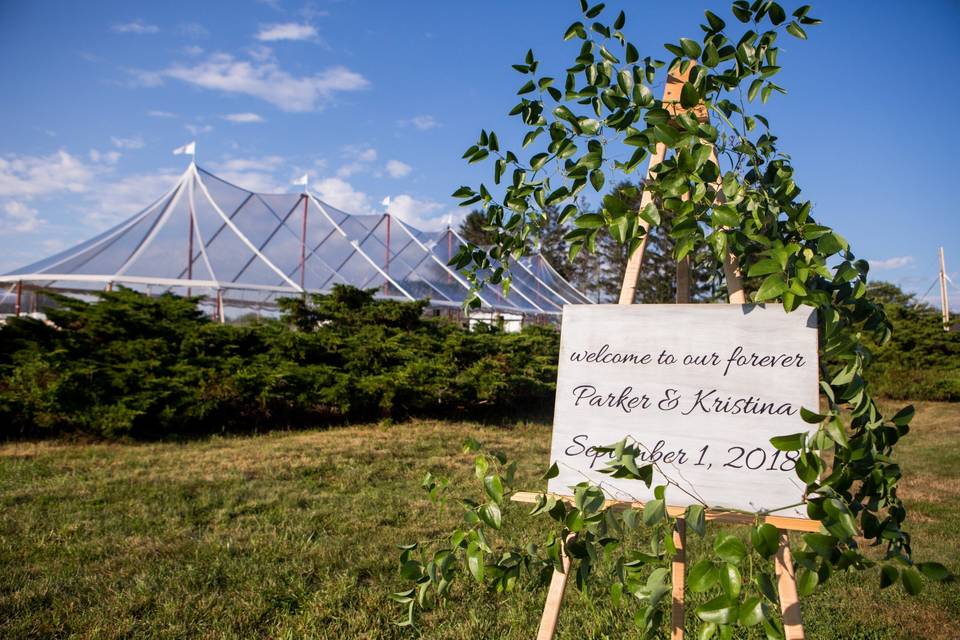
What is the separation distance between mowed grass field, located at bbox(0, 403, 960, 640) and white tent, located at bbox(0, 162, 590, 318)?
25.7 feet

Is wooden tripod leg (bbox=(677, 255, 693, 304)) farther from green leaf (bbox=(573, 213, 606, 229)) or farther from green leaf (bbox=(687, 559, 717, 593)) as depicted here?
green leaf (bbox=(687, 559, 717, 593))

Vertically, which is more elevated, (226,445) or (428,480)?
(428,480)

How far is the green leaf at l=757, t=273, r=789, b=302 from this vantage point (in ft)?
4.43

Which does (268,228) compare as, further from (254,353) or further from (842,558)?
(842,558)

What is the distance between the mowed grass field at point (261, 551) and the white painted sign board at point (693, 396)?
101 centimetres

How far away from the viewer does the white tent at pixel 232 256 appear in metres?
13.2

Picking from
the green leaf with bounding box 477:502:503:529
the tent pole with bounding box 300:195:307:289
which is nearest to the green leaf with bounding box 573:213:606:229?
the green leaf with bounding box 477:502:503:529

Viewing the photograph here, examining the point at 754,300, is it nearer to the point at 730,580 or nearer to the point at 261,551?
the point at 730,580

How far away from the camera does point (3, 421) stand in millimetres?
5066

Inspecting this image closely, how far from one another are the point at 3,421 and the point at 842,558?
5.82 metres

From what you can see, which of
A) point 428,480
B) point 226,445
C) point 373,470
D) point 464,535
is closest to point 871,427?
point 464,535

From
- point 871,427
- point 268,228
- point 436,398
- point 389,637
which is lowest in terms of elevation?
point 389,637

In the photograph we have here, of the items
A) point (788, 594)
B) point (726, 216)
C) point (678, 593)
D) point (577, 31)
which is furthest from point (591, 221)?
point (678, 593)

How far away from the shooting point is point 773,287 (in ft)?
4.45
